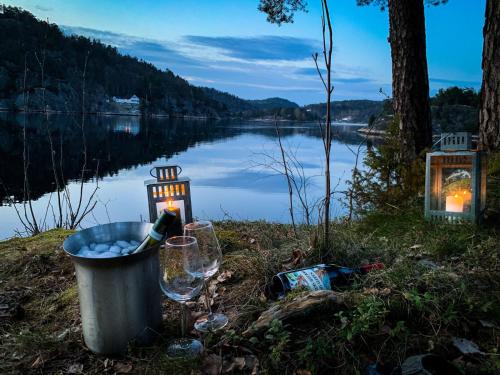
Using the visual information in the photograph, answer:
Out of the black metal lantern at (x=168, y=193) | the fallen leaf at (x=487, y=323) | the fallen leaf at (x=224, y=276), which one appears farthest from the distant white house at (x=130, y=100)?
the fallen leaf at (x=487, y=323)

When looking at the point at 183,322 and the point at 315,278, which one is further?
the point at 315,278

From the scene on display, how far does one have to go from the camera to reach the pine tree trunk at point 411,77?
18.6 ft

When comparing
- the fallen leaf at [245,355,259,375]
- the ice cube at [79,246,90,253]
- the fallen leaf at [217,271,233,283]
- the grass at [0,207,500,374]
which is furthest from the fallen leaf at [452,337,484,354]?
the ice cube at [79,246,90,253]

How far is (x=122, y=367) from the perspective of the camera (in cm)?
197

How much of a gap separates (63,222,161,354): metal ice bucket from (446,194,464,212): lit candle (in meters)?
3.15

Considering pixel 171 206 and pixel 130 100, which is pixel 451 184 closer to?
pixel 171 206

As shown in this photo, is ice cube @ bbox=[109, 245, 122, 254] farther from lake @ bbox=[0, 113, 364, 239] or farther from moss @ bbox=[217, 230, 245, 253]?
lake @ bbox=[0, 113, 364, 239]

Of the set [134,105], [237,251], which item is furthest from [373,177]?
[134,105]

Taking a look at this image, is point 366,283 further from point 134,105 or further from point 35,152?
point 134,105

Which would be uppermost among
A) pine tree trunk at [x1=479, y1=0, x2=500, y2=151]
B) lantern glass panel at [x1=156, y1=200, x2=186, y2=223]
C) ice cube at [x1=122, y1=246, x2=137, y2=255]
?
pine tree trunk at [x1=479, y1=0, x2=500, y2=151]

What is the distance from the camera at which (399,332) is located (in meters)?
2.00

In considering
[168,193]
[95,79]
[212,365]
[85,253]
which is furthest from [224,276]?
[95,79]

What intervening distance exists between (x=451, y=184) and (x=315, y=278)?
2.28 m

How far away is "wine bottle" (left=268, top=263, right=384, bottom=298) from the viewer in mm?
2457
